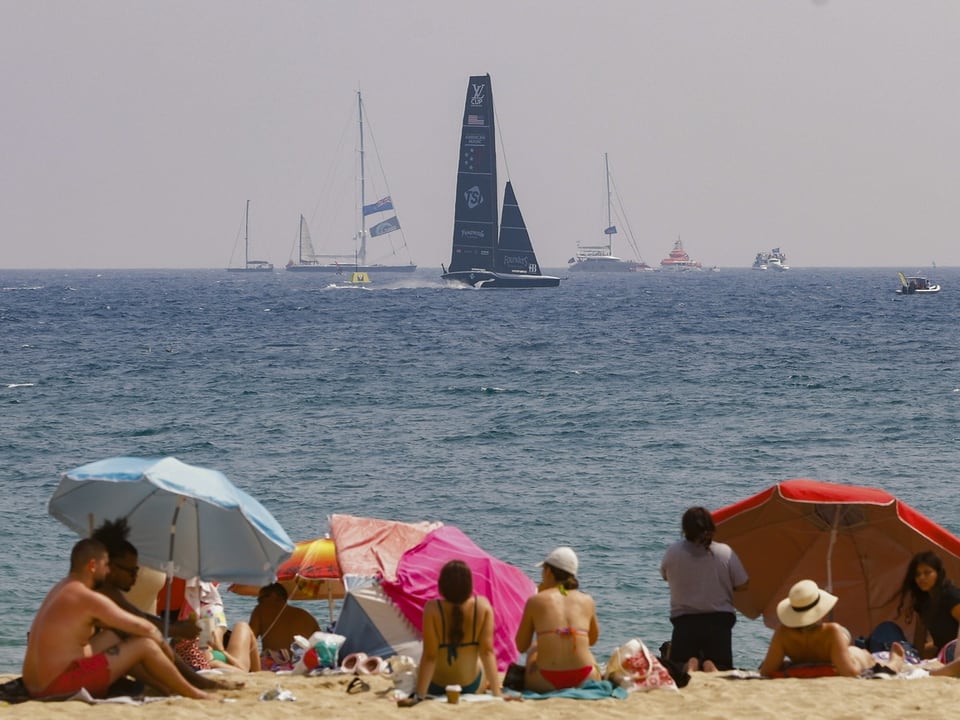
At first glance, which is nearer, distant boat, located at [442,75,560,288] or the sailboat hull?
distant boat, located at [442,75,560,288]

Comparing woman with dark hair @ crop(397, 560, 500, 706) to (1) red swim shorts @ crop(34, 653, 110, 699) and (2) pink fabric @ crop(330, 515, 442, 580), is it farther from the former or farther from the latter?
(2) pink fabric @ crop(330, 515, 442, 580)

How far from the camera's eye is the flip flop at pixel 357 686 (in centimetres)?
896

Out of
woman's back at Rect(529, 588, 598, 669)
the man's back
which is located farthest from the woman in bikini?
the man's back

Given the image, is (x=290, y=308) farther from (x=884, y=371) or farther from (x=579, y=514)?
(x=579, y=514)

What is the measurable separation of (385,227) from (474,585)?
169 meters

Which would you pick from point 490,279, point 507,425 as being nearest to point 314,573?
point 507,425

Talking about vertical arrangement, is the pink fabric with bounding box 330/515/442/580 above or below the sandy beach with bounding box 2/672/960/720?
above

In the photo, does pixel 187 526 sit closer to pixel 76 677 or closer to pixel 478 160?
pixel 76 677

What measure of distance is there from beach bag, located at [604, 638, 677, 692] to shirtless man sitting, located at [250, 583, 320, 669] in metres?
2.96

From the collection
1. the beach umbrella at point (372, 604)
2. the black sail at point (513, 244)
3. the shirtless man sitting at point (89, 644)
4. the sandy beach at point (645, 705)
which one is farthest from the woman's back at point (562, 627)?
the black sail at point (513, 244)

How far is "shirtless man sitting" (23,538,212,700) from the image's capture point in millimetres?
7793

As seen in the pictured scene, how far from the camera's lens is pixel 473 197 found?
102 m

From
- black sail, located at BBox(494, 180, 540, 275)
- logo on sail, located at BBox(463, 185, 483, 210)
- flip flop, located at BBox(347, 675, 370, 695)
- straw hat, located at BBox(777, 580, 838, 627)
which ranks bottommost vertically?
flip flop, located at BBox(347, 675, 370, 695)

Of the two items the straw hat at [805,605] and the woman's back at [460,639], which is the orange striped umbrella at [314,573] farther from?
the straw hat at [805,605]
